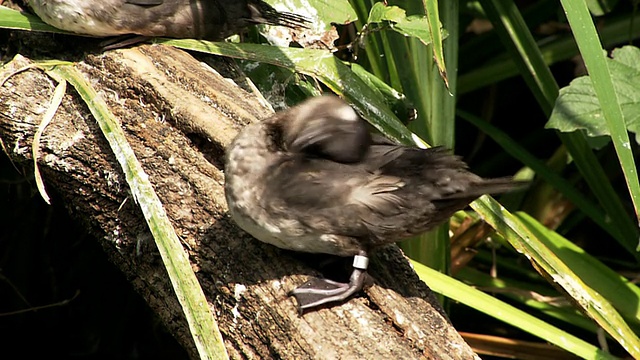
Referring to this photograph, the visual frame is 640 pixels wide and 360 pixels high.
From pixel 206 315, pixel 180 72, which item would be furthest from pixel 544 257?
pixel 180 72

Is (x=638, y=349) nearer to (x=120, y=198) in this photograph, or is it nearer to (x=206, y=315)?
(x=206, y=315)

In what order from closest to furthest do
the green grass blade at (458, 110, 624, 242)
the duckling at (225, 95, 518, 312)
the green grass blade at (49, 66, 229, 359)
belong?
the green grass blade at (49, 66, 229, 359) → the duckling at (225, 95, 518, 312) → the green grass blade at (458, 110, 624, 242)

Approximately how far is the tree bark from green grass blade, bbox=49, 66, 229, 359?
6cm

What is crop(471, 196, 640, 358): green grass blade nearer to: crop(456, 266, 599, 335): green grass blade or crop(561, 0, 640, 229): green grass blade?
crop(561, 0, 640, 229): green grass blade

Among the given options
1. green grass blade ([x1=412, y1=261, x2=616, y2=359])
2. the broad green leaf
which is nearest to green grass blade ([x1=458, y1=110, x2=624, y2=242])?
green grass blade ([x1=412, y1=261, x2=616, y2=359])

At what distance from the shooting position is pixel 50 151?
2410 millimetres

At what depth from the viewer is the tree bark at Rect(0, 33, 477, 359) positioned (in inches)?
79.7

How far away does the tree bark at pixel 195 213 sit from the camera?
203 cm

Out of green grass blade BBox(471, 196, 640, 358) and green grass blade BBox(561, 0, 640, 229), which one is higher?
green grass blade BBox(561, 0, 640, 229)

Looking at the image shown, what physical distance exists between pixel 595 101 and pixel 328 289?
3.79 feet

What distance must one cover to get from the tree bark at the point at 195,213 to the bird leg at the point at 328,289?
0.03m

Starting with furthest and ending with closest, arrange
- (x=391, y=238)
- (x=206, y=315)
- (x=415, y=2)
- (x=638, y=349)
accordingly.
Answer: (x=415, y=2)
(x=638, y=349)
(x=391, y=238)
(x=206, y=315)

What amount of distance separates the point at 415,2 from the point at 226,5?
2.11 feet

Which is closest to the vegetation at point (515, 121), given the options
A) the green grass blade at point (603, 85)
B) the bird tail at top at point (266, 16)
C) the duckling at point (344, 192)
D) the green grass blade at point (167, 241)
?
the green grass blade at point (603, 85)
